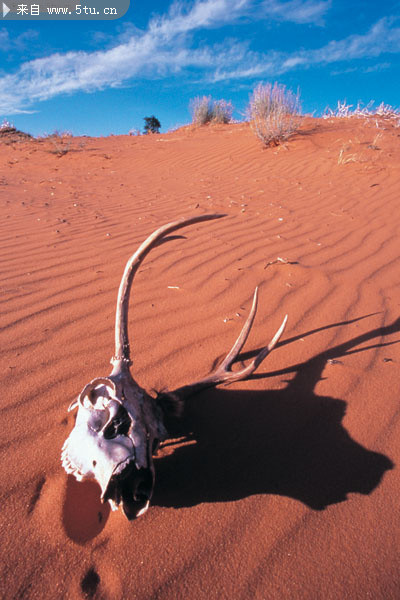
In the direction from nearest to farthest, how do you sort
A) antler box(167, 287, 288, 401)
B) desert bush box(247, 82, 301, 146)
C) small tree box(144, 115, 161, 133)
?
antler box(167, 287, 288, 401), desert bush box(247, 82, 301, 146), small tree box(144, 115, 161, 133)

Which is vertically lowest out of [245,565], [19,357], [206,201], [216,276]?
[245,565]

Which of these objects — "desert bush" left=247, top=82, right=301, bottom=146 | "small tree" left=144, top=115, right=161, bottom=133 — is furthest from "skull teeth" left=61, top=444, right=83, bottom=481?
"small tree" left=144, top=115, right=161, bottom=133

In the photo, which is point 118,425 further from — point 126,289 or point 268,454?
point 268,454

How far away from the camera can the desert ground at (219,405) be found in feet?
3.61

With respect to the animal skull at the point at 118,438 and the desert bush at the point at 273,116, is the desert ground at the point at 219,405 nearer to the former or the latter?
the animal skull at the point at 118,438

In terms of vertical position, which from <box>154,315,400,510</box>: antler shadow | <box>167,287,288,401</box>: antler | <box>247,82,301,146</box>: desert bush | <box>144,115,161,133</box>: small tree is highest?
<box>144,115,161,133</box>: small tree

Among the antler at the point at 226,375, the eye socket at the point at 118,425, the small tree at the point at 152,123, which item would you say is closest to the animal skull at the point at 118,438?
the eye socket at the point at 118,425

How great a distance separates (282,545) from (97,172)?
25.8 feet

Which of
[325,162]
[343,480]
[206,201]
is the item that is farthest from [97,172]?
[343,480]

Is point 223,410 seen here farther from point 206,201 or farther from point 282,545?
point 206,201

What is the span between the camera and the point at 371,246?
3471mm

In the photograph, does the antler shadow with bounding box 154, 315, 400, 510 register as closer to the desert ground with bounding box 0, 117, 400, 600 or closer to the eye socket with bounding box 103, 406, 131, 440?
the desert ground with bounding box 0, 117, 400, 600

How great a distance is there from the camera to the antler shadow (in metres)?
1.32

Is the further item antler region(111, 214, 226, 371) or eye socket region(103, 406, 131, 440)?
antler region(111, 214, 226, 371)
